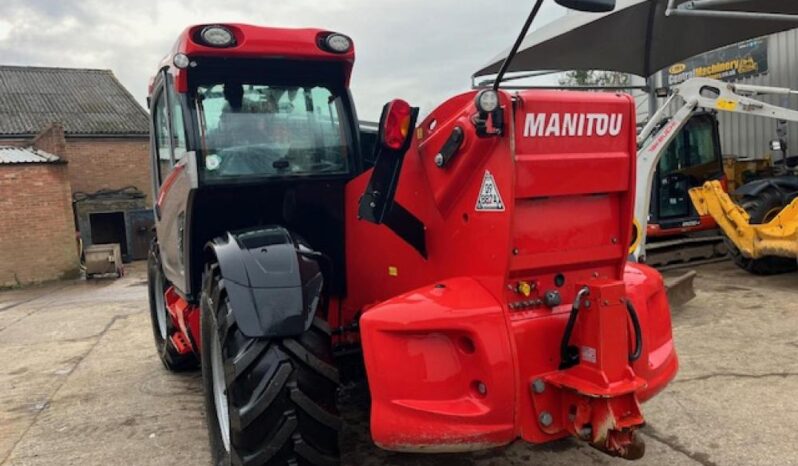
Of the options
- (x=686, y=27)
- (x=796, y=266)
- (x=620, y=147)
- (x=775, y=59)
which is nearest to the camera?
(x=620, y=147)

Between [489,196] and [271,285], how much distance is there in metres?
1.01

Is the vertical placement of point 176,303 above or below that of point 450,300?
below

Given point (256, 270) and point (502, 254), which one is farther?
point (256, 270)

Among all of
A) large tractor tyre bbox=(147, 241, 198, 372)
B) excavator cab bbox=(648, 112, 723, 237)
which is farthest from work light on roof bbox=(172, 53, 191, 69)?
excavator cab bbox=(648, 112, 723, 237)

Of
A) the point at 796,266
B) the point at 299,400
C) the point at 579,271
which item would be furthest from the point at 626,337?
the point at 796,266

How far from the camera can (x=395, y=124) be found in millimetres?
2768

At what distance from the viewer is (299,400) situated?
8.59 feet

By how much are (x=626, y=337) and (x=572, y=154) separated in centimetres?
78

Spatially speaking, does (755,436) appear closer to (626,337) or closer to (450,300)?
(626,337)

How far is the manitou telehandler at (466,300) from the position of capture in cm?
249

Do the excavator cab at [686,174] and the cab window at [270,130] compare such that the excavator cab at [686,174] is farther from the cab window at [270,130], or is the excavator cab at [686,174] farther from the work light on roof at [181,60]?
the work light on roof at [181,60]

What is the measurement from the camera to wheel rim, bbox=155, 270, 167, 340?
18.9ft

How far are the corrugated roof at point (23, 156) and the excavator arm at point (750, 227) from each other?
14766mm

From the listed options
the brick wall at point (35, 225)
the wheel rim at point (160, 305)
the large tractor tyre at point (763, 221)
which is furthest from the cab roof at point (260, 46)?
the brick wall at point (35, 225)
